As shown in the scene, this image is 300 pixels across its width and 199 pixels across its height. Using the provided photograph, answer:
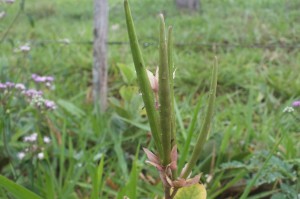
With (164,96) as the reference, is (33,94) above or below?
below

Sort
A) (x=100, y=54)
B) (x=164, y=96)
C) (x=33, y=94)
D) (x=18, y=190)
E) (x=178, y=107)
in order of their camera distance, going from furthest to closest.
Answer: (x=178, y=107), (x=100, y=54), (x=33, y=94), (x=18, y=190), (x=164, y=96)

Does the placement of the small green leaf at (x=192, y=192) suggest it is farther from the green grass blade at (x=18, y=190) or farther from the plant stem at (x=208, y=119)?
the green grass blade at (x=18, y=190)

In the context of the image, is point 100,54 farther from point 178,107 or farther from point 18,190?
point 18,190

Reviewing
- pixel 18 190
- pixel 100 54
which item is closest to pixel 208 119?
pixel 18 190

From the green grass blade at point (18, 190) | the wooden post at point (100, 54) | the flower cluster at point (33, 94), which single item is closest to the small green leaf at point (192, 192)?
the green grass blade at point (18, 190)

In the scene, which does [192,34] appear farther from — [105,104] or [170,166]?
[170,166]

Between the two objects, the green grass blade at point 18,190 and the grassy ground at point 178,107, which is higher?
the green grass blade at point 18,190

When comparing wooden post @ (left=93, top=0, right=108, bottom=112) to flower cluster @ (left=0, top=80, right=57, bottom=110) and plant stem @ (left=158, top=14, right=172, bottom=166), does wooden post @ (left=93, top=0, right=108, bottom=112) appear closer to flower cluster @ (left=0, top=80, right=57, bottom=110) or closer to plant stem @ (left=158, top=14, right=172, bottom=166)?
flower cluster @ (left=0, top=80, right=57, bottom=110)
